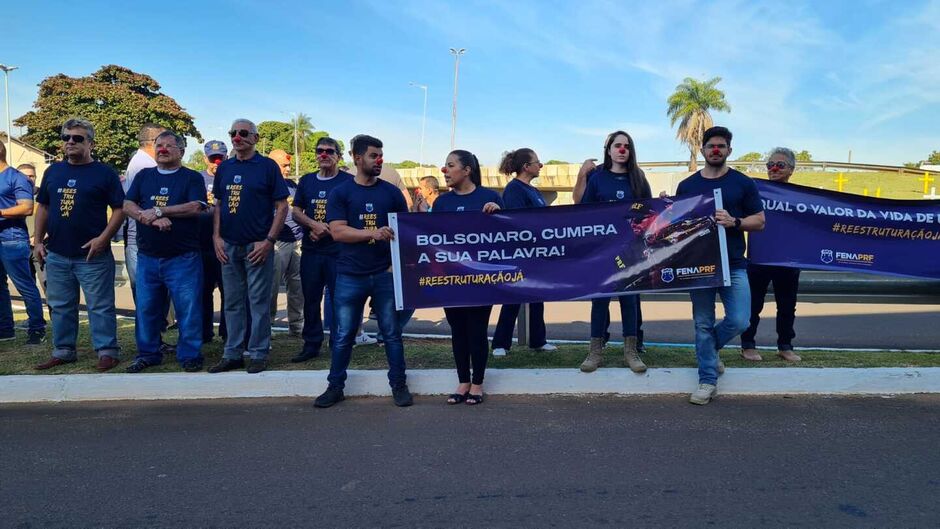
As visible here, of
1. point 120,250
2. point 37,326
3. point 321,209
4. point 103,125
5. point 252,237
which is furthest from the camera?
point 103,125

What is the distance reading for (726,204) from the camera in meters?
4.91

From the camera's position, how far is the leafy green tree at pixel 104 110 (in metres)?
47.3

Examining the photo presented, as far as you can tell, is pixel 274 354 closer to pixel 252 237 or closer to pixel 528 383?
pixel 252 237

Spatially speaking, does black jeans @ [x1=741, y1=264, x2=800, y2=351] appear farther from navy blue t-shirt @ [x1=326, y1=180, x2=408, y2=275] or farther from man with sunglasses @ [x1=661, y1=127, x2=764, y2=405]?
navy blue t-shirt @ [x1=326, y1=180, x2=408, y2=275]

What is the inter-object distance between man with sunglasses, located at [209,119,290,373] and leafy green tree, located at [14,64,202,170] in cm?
4761

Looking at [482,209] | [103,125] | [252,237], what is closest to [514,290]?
[482,209]

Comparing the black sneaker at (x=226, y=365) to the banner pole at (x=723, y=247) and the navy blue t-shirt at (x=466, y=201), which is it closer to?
the navy blue t-shirt at (x=466, y=201)

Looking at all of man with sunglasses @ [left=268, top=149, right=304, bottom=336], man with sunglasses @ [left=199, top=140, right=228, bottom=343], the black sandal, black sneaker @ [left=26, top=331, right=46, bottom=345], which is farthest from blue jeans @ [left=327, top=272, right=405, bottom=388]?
black sneaker @ [left=26, top=331, right=46, bottom=345]

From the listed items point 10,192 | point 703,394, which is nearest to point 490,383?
point 703,394

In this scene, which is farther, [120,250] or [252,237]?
[120,250]

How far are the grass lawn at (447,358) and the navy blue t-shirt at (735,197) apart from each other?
102 centimetres

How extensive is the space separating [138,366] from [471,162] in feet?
10.6

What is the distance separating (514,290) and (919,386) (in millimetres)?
3116

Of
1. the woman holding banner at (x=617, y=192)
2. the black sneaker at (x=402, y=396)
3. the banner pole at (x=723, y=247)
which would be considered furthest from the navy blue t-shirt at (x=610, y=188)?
the black sneaker at (x=402, y=396)
